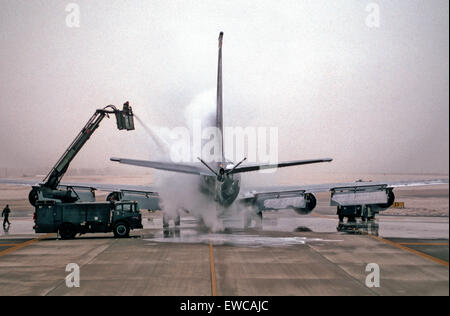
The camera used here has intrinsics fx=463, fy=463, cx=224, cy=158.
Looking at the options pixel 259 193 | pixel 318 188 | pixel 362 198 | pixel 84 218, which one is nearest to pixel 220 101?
pixel 259 193

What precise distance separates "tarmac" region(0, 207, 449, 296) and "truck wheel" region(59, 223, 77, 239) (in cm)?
65

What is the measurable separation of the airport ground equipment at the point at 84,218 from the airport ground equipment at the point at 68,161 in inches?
72.8

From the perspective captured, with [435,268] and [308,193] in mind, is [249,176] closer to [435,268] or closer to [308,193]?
[308,193]

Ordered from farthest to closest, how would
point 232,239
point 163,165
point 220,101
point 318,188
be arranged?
point 318,188, point 220,101, point 232,239, point 163,165

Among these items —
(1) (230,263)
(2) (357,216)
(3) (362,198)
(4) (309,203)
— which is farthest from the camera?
(2) (357,216)

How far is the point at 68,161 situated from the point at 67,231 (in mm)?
6907

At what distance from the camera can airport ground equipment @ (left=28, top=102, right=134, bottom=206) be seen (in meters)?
40.3

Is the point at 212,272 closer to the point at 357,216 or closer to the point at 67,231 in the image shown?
the point at 67,231

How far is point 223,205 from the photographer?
40.3m

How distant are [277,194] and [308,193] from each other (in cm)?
300

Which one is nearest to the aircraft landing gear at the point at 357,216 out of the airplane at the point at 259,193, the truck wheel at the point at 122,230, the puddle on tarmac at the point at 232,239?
the airplane at the point at 259,193

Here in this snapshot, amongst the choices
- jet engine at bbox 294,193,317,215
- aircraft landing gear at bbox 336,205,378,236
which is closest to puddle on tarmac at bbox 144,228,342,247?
jet engine at bbox 294,193,317,215

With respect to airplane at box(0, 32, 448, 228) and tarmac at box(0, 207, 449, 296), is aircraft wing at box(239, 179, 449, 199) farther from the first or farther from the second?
tarmac at box(0, 207, 449, 296)

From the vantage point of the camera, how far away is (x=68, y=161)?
42094 millimetres
